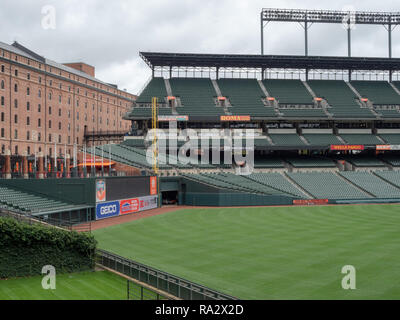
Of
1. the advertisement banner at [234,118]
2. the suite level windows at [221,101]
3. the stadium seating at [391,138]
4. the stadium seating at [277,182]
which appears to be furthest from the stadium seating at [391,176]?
the suite level windows at [221,101]

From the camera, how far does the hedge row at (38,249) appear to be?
61.0 ft

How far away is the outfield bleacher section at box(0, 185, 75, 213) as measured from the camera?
28938mm

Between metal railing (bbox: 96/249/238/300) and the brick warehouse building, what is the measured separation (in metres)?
43.3

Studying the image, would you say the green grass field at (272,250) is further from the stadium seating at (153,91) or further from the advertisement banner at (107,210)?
the stadium seating at (153,91)

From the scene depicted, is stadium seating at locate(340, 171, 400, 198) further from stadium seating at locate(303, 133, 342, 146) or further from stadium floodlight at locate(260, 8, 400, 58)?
stadium floodlight at locate(260, 8, 400, 58)

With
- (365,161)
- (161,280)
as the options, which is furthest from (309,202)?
(161,280)

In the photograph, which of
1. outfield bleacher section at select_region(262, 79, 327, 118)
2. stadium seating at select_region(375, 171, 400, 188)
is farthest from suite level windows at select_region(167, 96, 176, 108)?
stadium seating at select_region(375, 171, 400, 188)

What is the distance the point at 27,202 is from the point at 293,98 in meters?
52.4

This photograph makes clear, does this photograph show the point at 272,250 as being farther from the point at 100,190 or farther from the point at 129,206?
the point at 129,206

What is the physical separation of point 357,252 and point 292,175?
37365 mm

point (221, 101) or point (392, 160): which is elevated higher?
point (221, 101)

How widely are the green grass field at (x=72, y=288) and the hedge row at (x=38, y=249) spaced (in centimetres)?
52

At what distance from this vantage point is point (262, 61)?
71.6 metres
